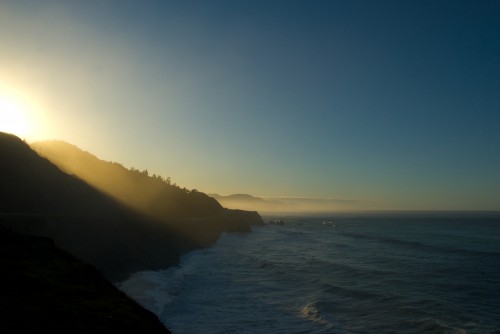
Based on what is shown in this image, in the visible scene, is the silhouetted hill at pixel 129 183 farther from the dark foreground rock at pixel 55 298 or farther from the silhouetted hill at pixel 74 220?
the dark foreground rock at pixel 55 298

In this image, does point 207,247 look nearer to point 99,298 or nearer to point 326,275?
point 326,275

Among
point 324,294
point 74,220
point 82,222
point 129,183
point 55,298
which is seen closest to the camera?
point 55,298

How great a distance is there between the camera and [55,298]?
16.6 metres

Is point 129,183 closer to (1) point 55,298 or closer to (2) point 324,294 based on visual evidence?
(2) point 324,294

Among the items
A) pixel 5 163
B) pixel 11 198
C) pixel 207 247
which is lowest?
pixel 207 247

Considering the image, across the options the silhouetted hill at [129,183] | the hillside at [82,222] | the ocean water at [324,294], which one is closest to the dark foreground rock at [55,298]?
the ocean water at [324,294]

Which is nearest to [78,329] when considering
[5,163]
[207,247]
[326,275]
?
[326,275]

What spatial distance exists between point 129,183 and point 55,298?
9908cm

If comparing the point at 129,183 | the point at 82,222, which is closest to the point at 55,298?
the point at 82,222

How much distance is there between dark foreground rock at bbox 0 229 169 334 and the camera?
14134mm

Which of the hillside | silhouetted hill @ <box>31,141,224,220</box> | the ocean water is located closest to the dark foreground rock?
the ocean water

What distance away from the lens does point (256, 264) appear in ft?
177

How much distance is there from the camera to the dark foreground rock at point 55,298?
14134 millimetres

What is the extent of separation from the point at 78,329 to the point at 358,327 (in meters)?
17.6
